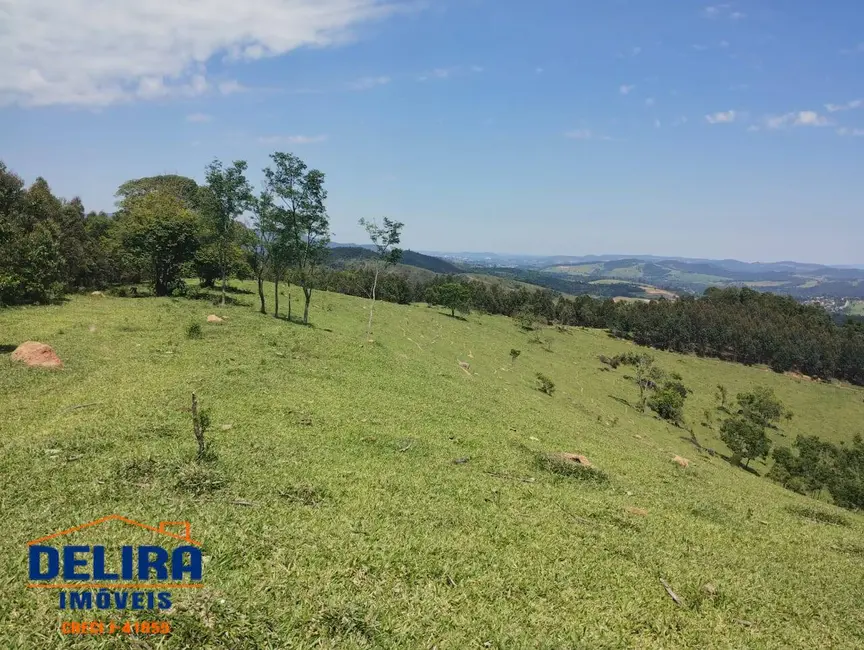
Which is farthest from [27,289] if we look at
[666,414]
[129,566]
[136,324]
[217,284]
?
[666,414]

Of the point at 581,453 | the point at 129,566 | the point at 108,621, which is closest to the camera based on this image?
the point at 108,621

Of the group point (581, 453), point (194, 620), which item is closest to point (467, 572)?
point (194, 620)

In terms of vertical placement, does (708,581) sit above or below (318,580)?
below

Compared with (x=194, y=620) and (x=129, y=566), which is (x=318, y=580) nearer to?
(x=194, y=620)

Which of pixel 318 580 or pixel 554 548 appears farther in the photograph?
pixel 554 548

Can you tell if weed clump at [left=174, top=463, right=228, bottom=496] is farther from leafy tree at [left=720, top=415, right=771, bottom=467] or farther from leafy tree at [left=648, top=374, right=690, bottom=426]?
leafy tree at [left=648, top=374, right=690, bottom=426]

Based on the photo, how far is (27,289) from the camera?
121 feet

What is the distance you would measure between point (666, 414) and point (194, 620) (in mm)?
66322

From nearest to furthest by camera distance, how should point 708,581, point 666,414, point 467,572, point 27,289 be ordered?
point 467,572
point 708,581
point 27,289
point 666,414

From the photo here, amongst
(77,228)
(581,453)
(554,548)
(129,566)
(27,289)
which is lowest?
(581,453)

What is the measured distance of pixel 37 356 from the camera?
63.6 ft

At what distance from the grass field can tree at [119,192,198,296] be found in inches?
1026

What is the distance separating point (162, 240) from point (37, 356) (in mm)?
33383

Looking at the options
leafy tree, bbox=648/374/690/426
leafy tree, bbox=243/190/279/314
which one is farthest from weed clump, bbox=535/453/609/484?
leafy tree, bbox=648/374/690/426
